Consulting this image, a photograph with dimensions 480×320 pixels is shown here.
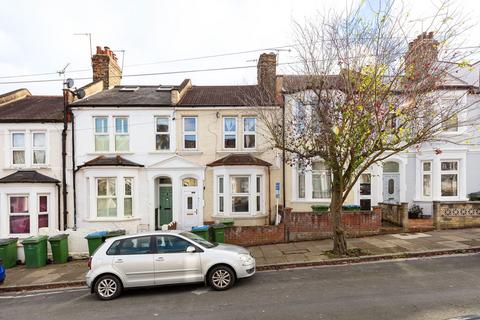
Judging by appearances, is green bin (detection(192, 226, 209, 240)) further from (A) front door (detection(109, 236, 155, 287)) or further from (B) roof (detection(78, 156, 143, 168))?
(B) roof (detection(78, 156, 143, 168))

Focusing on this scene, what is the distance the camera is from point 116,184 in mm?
13852

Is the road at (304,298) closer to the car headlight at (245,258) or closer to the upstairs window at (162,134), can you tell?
the car headlight at (245,258)

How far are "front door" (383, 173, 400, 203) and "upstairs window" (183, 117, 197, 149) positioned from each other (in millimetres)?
9740

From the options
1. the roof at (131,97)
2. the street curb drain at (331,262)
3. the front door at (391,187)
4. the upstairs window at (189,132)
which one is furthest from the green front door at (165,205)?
the front door at (391,187)

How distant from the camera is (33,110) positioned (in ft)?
50.1

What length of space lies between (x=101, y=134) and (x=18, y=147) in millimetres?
3912

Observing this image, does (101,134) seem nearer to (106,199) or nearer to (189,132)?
(106,199)

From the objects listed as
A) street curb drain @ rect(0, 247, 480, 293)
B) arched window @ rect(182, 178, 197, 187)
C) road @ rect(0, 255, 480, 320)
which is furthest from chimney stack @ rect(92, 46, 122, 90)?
road @ rect(0, 255, 480, 320)

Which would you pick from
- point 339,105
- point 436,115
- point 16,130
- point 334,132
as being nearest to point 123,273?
point 334,132

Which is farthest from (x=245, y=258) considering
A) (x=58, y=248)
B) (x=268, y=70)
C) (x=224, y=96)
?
(x=268, y=70)

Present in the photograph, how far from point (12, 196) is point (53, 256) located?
192 inches

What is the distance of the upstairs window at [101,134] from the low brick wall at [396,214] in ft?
43.7

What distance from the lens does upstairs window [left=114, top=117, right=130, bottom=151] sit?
14547 millimetres

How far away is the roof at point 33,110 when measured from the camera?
14180 mm
